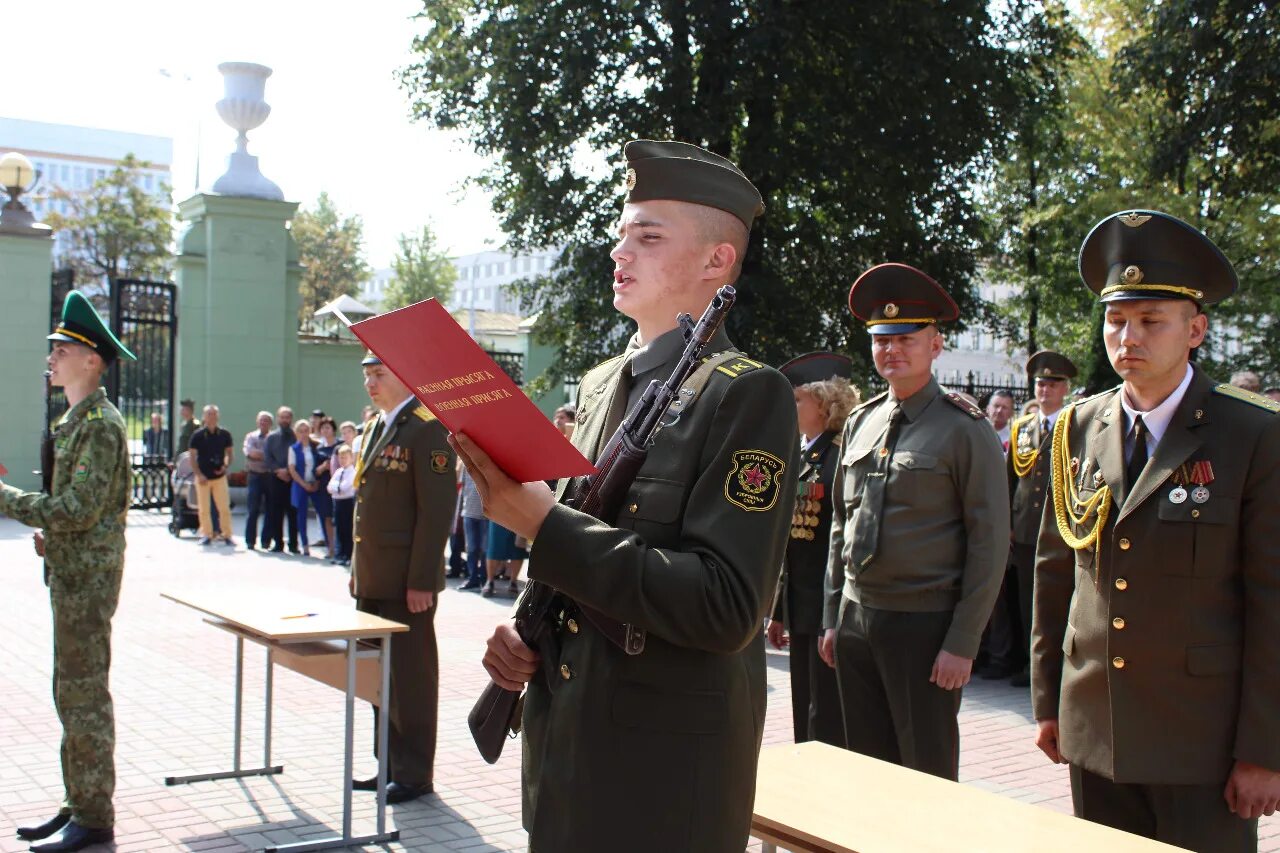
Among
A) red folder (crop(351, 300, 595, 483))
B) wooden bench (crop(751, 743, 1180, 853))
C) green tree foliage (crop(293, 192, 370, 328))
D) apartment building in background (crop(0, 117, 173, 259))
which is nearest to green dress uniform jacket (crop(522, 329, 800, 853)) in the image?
red folder (crop(351, 300, 595, 483))

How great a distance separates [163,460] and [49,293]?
3.36 metres

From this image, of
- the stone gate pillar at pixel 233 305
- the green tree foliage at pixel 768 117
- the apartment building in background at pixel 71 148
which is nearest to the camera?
the green tree foliage at pixel 768 117

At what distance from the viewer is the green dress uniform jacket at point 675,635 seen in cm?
225

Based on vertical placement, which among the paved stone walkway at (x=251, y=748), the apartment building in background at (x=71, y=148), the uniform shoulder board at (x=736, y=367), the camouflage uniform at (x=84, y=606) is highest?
the apartment building in background at (x=71, y=148)

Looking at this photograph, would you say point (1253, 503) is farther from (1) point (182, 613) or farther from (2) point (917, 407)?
(1) point (182, 613)

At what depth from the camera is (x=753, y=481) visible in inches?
91.7

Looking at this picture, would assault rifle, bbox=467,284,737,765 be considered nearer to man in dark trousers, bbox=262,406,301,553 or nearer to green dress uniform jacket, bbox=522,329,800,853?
green dress uniform jacket, bbox=522,329,800,853

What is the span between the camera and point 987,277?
29.5 m

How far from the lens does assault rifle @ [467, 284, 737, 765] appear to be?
95.2 inches

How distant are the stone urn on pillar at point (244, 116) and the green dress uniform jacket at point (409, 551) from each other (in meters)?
15.8

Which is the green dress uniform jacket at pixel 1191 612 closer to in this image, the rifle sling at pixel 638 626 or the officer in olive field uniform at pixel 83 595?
the rifle sling at pixel 638 626

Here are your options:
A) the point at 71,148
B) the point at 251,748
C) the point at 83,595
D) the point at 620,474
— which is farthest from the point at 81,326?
the point at 71,148

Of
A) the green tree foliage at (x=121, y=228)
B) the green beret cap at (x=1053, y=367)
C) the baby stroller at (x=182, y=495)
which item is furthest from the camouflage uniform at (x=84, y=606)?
the green tree foliage at (x=121, y=228)

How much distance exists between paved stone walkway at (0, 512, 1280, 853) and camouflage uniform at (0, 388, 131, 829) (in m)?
0.33
